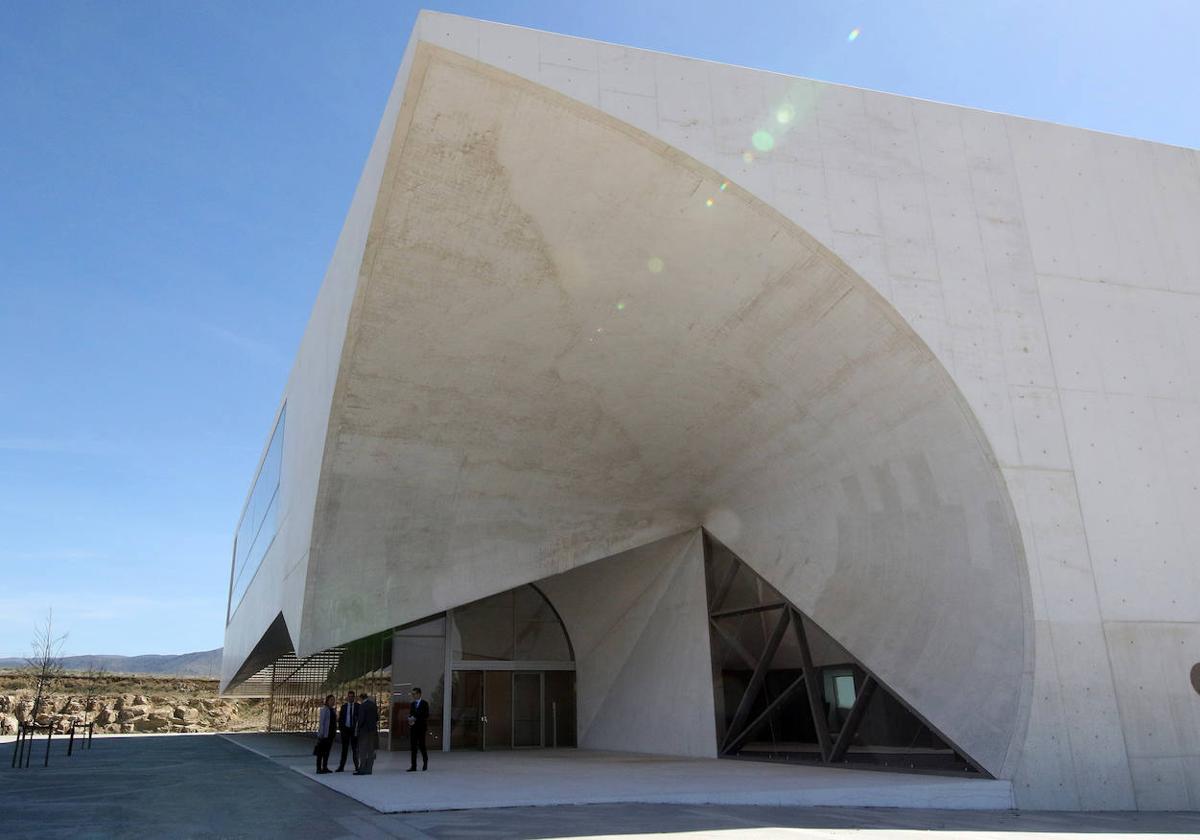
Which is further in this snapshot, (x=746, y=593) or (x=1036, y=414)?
(x=746, y=593)

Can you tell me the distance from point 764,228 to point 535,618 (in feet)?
43.3

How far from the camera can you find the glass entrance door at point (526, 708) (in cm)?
1999

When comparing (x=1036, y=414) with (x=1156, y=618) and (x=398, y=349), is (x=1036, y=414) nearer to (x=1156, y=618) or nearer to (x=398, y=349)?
(x=1156, y=618)

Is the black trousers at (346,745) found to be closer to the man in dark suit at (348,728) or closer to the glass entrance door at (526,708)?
the man in dark suit at (348,728)

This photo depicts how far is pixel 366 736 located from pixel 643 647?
22.4 feet

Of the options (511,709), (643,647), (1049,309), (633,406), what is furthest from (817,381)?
(511,709)

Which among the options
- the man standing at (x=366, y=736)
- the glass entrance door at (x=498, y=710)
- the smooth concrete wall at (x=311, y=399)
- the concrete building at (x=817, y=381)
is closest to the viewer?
the concrete building at (x=817, y=381)

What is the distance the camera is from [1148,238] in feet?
39.8

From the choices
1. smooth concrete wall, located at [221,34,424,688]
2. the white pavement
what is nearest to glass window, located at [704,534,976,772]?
the white pavement

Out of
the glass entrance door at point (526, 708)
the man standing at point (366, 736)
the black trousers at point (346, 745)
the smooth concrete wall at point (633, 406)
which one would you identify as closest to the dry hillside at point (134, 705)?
the glass entrance door at point (526, 708)

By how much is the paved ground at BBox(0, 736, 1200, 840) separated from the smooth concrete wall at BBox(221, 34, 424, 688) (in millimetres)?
5850

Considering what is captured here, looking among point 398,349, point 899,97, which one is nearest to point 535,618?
point 398,349

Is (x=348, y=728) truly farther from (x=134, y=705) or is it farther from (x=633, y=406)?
(x=134, y=705)

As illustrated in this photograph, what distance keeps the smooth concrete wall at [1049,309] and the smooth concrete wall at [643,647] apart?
23.5 feet
